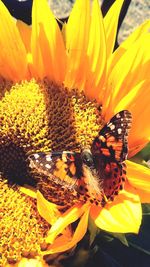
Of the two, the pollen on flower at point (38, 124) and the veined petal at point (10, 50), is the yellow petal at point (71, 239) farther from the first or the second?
the veined petal at point (10, 50)

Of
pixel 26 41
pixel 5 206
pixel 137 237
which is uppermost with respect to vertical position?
pixel 26 41

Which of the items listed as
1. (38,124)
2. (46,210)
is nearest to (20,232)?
(46,210)

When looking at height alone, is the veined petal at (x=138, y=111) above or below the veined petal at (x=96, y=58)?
below

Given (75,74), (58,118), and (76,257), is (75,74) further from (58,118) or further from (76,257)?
(76,257)

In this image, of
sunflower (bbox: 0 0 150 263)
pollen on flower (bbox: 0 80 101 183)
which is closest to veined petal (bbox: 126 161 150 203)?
sunflower (bbox: 0 0 150 263)

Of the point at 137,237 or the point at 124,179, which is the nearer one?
the point at 124,179

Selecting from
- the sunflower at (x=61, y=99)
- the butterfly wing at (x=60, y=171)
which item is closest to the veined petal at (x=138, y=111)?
the sunflower at (x=61, y=99)

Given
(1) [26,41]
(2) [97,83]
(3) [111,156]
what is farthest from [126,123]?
(1) [26,41]
